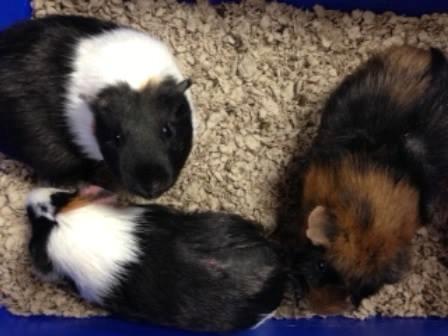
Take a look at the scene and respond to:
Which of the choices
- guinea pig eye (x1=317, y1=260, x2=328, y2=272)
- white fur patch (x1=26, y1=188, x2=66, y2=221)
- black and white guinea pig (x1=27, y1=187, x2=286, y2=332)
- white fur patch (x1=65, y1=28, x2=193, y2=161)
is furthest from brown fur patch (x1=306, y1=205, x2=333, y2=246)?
white fur patch (x1=26, y1=188, x2=66, y2=221)

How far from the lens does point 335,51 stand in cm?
305

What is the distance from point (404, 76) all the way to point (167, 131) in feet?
3.15

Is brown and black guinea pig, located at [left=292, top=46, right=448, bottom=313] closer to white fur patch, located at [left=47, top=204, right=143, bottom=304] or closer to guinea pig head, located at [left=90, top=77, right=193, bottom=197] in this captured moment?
guinea pig head, located at [left=90, top=77, right=193, bottom=197]

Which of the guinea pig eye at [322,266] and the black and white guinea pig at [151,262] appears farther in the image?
the black and white guinea pig at [151,262]

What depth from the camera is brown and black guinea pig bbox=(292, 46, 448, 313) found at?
2291mm

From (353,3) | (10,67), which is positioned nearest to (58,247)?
(10,67)

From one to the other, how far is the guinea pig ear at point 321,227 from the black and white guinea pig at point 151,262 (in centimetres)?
33

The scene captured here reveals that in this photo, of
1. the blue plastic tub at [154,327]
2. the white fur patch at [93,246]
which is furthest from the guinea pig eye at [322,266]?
the white fur patch at [93,246]

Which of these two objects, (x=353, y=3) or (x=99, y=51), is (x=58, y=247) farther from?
(x=353, y=3)

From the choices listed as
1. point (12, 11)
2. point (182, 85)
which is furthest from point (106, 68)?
point (12, 11)

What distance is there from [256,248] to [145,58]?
2.77ft

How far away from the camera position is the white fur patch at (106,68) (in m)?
2.43

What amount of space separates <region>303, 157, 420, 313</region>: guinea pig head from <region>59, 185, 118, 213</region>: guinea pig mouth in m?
0.76

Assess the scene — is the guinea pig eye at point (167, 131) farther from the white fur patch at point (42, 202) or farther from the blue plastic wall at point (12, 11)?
the blue plastic wall at point (12, 11)
